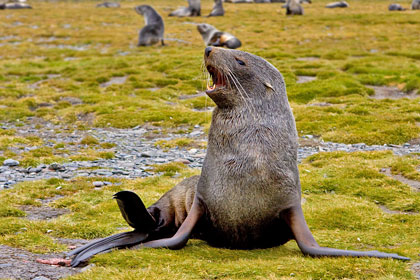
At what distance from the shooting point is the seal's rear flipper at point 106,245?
627cm

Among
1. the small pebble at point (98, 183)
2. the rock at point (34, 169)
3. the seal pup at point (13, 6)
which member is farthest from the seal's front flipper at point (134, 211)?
the seal pup at point (13, 6)

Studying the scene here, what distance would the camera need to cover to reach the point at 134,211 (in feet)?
21.8

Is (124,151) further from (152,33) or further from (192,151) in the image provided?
(152,33)

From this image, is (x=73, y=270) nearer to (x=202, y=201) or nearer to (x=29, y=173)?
(x=202, y=201)

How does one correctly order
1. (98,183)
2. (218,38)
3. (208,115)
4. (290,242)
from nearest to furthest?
(290,242)
(98,183)
(208,115)
(218,38)

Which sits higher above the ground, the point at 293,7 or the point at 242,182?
the point at 293,7

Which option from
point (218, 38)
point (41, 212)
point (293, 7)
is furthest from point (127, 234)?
point (293, 7)

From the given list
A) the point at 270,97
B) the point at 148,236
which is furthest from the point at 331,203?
the point at 148,236

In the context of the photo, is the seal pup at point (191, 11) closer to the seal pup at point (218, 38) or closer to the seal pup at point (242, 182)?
the seal pup at point (218, 38)

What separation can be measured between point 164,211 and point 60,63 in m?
26.6

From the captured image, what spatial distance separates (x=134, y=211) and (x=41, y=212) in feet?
11.7

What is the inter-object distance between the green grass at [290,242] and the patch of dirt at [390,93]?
9150 millimetres

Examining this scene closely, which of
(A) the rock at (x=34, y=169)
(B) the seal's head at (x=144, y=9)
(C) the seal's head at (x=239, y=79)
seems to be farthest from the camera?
(B) the seal's head at (x=144, y=9)

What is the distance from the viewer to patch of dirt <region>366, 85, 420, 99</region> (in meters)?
22.3
